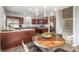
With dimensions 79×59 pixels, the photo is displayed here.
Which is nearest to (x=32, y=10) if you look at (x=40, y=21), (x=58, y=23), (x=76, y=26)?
(x=40, y=21)

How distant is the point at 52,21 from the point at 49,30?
0.17 meters

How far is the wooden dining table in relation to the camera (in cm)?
214

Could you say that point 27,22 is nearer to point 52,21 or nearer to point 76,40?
point 52,21

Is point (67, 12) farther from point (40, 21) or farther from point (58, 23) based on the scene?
point (40, 21)

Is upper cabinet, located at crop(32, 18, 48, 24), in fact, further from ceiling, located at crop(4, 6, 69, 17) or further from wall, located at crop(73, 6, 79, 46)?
wall, located at crop(73, 6, 79, 46)

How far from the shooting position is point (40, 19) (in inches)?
85.5

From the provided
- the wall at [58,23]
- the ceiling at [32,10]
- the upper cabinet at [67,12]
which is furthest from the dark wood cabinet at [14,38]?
the upper cabinet at [67,12]

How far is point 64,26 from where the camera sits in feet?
7.14
